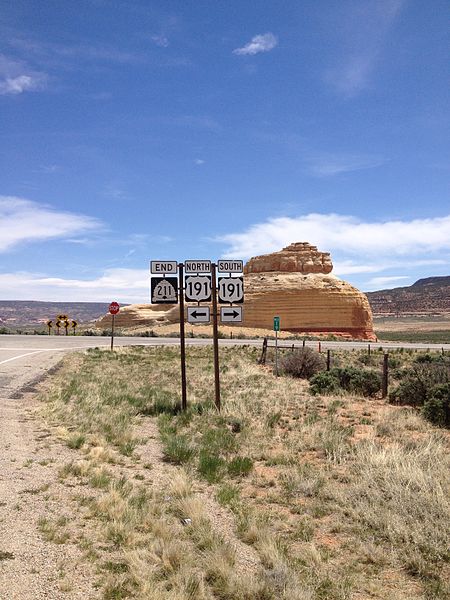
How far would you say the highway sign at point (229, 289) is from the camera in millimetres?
13523

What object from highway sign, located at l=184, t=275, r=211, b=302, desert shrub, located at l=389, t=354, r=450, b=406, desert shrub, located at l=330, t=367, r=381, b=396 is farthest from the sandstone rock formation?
highway sign, located at l=184, t=275, r=211, b=302

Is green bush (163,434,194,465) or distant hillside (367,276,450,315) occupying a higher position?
distant hillside (367,276,450,315)

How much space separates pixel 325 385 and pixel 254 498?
10946 millimetres

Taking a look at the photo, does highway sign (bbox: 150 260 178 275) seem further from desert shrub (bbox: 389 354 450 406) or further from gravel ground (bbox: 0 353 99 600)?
desert shrub (bbox: 389 354 450 406)

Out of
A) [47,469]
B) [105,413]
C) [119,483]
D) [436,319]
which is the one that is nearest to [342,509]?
[119,483]

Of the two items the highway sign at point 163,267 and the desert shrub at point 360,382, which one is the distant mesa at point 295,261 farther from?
the highway sign at point 163,267

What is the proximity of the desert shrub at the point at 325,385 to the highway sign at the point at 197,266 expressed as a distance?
6233 millimetres

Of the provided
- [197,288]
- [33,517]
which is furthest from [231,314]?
[33,517]

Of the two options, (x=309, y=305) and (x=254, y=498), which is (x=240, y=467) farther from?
(x=309, y=305)

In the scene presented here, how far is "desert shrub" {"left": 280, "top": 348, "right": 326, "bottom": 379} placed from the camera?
22047 mm

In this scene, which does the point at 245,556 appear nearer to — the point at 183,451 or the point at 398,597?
the point at 398,597

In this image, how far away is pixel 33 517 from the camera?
547 centimetres

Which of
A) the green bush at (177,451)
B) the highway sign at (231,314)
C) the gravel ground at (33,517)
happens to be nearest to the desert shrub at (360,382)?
the highway sign at (231,314)

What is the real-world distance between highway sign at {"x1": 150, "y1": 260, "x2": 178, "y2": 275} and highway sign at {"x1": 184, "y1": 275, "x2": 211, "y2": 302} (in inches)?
18.5
